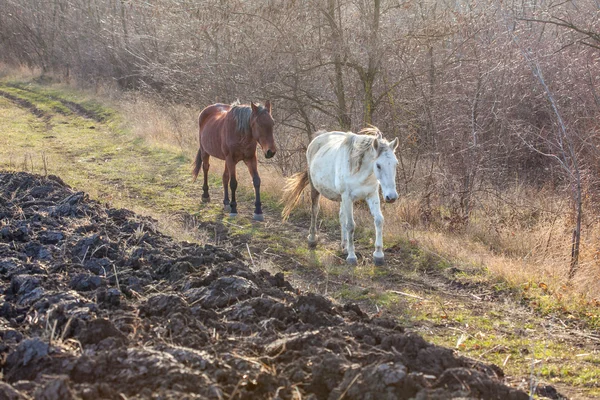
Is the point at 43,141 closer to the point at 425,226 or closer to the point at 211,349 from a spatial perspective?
the point at 425,226

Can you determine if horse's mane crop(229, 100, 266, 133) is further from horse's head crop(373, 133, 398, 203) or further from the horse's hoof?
horse's head crop(373, 133, 398, 203)

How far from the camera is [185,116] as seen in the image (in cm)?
1988

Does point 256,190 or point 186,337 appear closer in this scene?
point 186,337

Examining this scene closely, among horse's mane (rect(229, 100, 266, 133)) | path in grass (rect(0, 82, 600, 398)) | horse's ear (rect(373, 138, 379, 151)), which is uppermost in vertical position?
horse's mane (rect(229, 100, 266, 133))

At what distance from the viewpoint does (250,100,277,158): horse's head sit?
34.5ft

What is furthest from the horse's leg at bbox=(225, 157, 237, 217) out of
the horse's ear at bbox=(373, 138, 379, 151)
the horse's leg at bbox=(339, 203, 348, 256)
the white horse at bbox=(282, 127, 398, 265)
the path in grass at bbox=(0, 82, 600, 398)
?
the horse's ear at bbox=(373, 138, 379, 151)

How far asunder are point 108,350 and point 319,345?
1435mm

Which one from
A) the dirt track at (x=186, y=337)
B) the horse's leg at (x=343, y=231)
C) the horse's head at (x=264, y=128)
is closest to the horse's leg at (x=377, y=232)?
the horse's leg at (x=343, y=231)

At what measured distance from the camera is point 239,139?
11055 mm

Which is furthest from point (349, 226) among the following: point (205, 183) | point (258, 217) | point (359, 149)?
point (205, 183)

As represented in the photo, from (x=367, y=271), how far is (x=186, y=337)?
13.1ft

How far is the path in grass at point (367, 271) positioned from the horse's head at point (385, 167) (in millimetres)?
1150

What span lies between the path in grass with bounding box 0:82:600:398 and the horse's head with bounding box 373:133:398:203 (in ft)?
3.77

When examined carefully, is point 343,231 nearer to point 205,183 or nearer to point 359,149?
point 359,149
